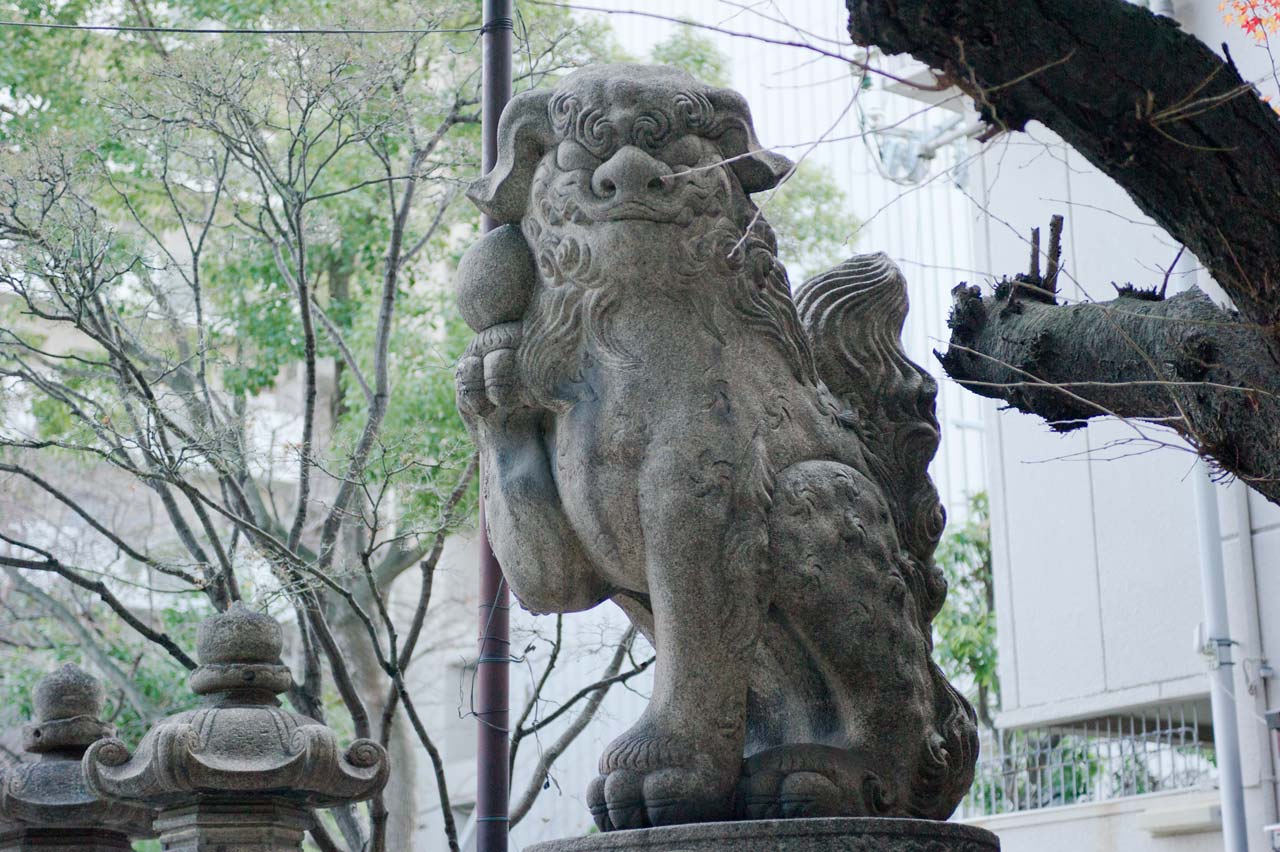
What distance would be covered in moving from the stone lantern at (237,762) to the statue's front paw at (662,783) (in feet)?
5.82

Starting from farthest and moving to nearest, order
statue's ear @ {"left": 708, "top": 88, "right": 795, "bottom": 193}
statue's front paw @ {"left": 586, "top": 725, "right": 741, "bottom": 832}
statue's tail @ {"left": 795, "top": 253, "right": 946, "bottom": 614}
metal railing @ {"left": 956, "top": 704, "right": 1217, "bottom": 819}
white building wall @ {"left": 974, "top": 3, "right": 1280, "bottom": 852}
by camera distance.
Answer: metal railing @ {"left": 956, "top": 704, "right": 1217, "bottom": 819} → white building wall @ {"left": 974, "top": 3, "right": 1280, "bottom": 852} → statue's tail @ {"left": 795, "top": 253, "right": 946, "bottom": 614} → statue's ear @ {"left": 708, "top": 88, "right": 795, "bottom": 193} → statue's front paw @ {"left": 586, "top": 725, "right": 741, "bottom": 832}

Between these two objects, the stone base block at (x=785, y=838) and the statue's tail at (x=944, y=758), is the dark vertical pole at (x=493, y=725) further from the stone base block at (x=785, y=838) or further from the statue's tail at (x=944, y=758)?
the stone base block at (x=785, y=838)

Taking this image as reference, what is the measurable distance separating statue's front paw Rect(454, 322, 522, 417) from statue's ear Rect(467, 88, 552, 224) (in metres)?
0.32

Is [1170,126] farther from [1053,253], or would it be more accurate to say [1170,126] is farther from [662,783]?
[662,783]

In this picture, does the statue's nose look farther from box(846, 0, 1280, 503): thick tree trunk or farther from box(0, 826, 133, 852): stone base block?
box(0, 826, 133, 852): stone base block

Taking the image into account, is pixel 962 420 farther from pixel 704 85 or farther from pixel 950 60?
pixel 950 60

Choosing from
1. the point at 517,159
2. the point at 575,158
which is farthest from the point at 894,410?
the point at 517,159

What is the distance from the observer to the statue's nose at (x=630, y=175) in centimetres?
398

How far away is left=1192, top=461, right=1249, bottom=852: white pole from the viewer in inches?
386

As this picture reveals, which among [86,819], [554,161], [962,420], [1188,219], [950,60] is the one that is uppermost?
[962,420]

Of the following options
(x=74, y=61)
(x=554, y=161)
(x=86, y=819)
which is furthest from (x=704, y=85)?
→ (x=74, y=61)

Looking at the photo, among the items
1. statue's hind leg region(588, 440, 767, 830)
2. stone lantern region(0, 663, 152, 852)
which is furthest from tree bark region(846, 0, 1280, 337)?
stone lantern region(0, 663, 152, 852)

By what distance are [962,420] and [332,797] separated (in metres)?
11.4

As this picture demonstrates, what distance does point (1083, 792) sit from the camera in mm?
13234
